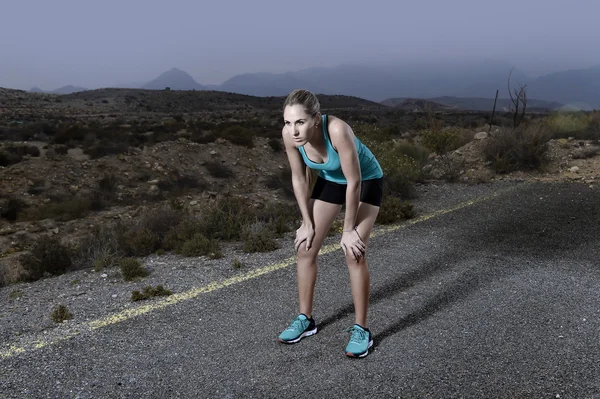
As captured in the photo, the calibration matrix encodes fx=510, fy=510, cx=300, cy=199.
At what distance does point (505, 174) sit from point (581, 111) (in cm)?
1449

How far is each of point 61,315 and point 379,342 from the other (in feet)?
8.65

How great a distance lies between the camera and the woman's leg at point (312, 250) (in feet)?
11.7

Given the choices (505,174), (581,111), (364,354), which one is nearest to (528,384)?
(364,354)

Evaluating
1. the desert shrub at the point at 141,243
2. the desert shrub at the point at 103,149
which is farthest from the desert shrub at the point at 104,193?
the desert shrub at the point at 141,243

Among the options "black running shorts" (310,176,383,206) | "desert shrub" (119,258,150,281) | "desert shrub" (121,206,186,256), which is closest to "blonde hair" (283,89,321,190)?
"black running shorts" (310,176,383,206)

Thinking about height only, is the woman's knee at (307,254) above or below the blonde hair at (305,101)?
below

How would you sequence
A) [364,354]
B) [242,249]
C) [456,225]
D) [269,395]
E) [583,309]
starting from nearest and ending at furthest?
[269,395], [364,354], [583,309], [242,249], [456,225]

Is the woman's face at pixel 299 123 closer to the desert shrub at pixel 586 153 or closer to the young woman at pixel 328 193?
the young woman at pixel 328 193

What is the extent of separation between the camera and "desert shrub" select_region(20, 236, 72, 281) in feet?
19.4

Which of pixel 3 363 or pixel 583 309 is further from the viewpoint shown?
pixel 583 309

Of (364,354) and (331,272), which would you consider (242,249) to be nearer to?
(331,272)

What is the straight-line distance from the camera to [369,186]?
354 cm

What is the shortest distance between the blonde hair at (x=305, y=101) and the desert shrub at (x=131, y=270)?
3077 mm

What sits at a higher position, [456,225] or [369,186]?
[369,186]
